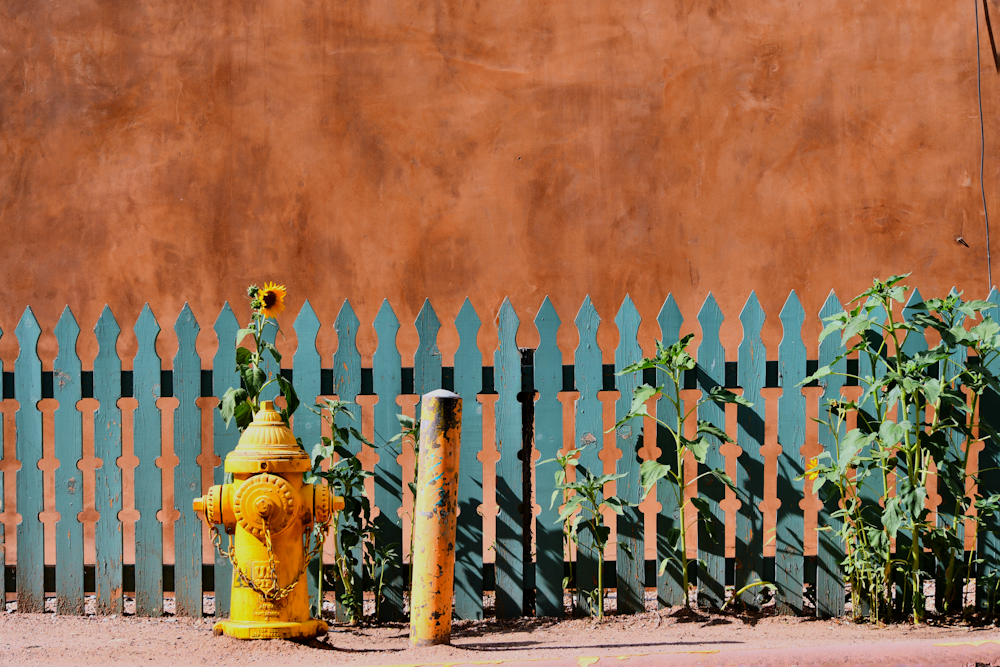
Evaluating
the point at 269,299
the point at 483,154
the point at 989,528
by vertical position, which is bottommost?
the point at 989,528

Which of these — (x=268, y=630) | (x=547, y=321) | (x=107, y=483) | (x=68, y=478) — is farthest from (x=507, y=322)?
(x=68, y=478)

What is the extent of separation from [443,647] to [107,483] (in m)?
2.14

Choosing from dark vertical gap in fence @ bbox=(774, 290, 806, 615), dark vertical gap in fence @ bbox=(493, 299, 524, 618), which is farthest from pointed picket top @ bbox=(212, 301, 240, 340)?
dark vertical gap in fence @ bbox=(774, 290, 806, 615)

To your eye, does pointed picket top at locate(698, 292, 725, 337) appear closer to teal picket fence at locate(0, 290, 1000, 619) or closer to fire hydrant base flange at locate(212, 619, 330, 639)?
teal picket fence at locate(0, 290, 1000, 619)

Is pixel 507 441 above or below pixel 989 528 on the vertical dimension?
above

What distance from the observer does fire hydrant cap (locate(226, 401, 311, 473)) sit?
11.6ft

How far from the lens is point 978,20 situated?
577 cm

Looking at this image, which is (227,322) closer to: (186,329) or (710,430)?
(186,329)

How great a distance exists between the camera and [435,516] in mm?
3305

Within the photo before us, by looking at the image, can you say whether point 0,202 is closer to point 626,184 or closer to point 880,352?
point 626,184

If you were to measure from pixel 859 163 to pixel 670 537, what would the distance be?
10.6ft

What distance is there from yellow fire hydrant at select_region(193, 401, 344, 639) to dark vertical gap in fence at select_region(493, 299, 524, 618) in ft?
3.11

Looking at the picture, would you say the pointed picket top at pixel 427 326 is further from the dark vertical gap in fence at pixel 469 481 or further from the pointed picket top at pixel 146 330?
the pointed picket top at pixel 146 330

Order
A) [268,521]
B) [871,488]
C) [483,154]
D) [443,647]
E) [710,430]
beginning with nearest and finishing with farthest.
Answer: [443,647], [268,521], [710,430], [871,488], [483,154]
